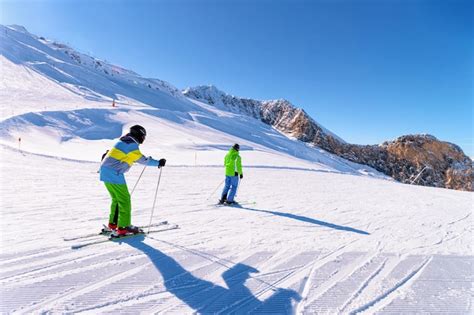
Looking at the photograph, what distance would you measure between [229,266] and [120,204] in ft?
7.24

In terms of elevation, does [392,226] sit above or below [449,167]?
below

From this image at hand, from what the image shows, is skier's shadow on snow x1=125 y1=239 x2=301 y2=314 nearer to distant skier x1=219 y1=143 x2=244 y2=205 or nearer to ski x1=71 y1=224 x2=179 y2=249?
ski x1=71 y1=224 x2=179 y2=249

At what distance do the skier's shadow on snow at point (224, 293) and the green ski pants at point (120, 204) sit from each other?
1246 millimetres

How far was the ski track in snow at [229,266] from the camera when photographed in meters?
3.38

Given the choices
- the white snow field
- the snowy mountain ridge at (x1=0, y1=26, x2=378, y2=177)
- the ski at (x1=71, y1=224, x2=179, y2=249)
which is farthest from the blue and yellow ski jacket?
the snowy mountain ridge at (x1=0, y1=26, x2=378, y2=177)

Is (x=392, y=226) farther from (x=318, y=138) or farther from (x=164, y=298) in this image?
(x=318, y=138)

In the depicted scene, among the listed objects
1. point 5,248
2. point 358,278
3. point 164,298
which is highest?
point 358,278

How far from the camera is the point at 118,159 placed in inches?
196

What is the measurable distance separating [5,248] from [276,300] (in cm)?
394

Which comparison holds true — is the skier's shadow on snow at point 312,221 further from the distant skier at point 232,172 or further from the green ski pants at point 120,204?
the green ski pants at point 120,204

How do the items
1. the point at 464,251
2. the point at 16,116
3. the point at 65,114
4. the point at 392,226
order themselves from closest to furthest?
the point at 464,251, the point at 392,226, the point at 16,116, the point at 65,114

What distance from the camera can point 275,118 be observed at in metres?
129

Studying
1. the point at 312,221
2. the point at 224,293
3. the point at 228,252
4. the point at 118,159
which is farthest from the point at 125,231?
the point at 312,221

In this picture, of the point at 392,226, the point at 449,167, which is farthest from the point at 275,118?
the point at 392,226
